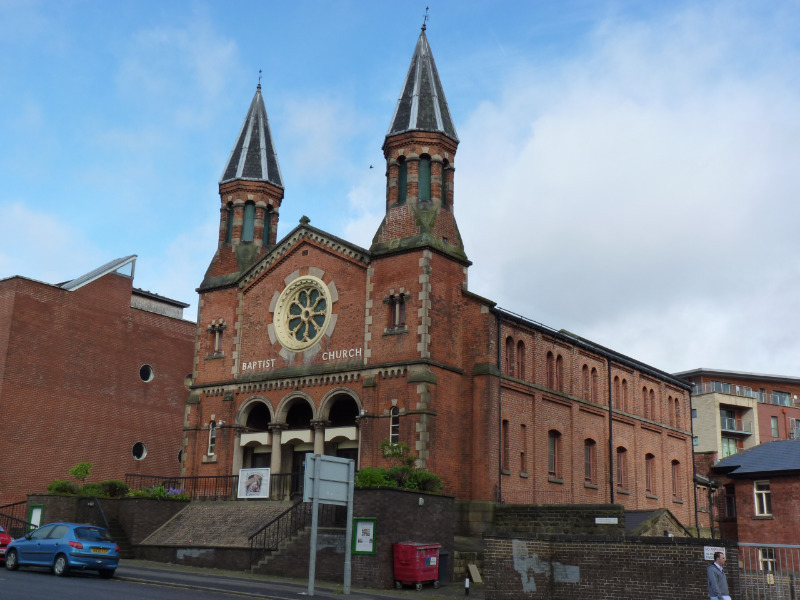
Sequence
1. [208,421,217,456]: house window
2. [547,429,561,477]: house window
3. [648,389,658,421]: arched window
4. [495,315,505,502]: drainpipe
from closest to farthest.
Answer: [495,315,505,502]: drainpipe
[547,429,561,477]: house window
[208,421,217,456]: house window
[648,389,658,421]: arched window

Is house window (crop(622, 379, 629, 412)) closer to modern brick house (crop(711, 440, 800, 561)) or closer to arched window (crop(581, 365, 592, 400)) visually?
arched window (crop(581, 365, 592, 400))

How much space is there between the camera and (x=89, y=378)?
157 feet

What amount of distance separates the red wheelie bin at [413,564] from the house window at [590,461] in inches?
680

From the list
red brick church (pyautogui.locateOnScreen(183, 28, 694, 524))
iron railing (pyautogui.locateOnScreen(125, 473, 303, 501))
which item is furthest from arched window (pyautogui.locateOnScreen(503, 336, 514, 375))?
iron railing (pyautogui.locateOnScreen(125, 473, 303, 501))

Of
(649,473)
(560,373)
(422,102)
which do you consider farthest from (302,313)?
(649,473)

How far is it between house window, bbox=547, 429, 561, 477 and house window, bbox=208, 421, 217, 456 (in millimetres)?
14949

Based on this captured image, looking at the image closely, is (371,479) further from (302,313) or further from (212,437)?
(212,437)

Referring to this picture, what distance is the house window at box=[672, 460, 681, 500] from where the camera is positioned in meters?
51.6

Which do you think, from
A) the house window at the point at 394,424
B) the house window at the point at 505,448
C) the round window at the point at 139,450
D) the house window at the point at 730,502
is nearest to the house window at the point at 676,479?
the house window at the point at 730,502

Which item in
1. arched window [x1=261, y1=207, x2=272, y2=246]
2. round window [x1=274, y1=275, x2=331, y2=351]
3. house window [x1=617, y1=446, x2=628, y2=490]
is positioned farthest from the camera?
house window [x1=617, y1=446, x2=628, y2=490]

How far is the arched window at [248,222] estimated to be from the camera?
44500 millimetres

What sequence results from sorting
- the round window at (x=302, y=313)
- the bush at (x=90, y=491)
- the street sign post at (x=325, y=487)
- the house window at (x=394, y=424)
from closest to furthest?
the street sign post at (x=325, y=487), the house window at (x=394, y=424), the bush at (x=90, y=491), the round window at (x=302, y=313)

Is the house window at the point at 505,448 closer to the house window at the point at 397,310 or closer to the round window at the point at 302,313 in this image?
the house window at the point at 397,310

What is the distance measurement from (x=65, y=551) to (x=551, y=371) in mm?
23586
